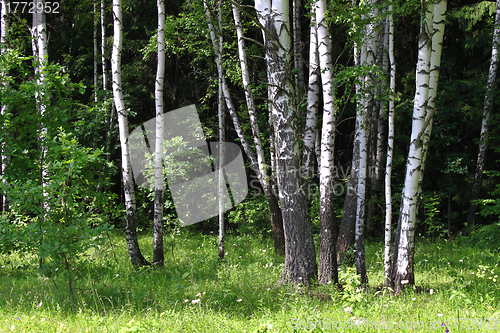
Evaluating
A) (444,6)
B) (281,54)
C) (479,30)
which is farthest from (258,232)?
(479,30)

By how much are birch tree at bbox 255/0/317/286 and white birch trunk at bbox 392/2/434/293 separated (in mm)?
1310

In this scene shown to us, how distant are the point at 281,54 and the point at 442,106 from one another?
23.1ft

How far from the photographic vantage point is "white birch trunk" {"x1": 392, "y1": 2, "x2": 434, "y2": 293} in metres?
4.58

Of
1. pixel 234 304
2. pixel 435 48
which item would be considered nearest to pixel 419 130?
pixel 435 48

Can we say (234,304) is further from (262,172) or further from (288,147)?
(262,172)

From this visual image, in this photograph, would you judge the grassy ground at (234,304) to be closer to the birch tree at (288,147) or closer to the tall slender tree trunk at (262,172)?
the birch tree at (288,147)

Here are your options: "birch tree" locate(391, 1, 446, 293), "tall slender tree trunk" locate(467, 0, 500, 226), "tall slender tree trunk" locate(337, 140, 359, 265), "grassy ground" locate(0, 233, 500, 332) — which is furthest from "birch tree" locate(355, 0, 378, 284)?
"tall slender tree trunk" locate(467, 0, 500, 226)

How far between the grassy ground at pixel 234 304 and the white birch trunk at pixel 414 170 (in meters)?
0.37

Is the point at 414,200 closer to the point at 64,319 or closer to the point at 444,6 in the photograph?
the point at 444,6

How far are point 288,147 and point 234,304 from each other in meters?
2.16

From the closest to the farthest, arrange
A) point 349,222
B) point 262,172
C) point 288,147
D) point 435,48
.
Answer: point 288,147, point 435,48, point 349,222, point 262,172

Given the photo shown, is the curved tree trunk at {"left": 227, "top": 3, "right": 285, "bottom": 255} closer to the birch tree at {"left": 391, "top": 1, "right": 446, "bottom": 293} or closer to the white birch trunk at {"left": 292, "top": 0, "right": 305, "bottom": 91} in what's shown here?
the white birch trunk at {"left": 292, "top": 0, "right": 305, "bottom": 91}

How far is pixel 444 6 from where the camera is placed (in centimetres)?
452

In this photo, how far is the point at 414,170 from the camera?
4.61 meters
